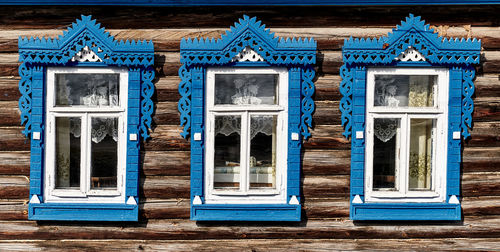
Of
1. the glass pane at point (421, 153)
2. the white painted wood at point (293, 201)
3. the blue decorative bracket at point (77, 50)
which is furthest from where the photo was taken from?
the glass pane at point (421, 153)

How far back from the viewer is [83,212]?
15.4 feet

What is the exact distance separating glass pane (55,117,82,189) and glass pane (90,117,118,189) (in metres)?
0.15

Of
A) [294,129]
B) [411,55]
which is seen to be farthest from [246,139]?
[411,55]

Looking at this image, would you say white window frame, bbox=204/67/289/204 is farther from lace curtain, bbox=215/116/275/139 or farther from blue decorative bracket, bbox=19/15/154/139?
blue decorative bracket, bbox=19/15/154/139

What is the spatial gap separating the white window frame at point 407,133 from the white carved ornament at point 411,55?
0.09 metres

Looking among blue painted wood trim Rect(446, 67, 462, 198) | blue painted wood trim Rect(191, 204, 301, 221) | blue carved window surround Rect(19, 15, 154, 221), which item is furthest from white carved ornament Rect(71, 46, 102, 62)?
blue painted wood trim Rect(446, 67, 462, 198)

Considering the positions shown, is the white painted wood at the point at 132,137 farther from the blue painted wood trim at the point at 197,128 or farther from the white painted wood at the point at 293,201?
the white painted wood at the point at 293,201

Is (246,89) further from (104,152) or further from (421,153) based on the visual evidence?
(421,153)

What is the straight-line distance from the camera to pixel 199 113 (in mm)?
4652

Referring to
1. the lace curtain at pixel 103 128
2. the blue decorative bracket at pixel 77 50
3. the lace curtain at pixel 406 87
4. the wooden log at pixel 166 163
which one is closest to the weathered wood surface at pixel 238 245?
the wooden log at pixel 166 163

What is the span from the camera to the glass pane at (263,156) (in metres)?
4.78

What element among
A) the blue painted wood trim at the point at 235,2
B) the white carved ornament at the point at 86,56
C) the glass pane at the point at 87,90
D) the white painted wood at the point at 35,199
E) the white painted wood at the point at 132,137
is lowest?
the white painted wood at the point at 35,199

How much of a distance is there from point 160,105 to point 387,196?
90.6 inches

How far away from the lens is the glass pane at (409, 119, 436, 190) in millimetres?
4809
